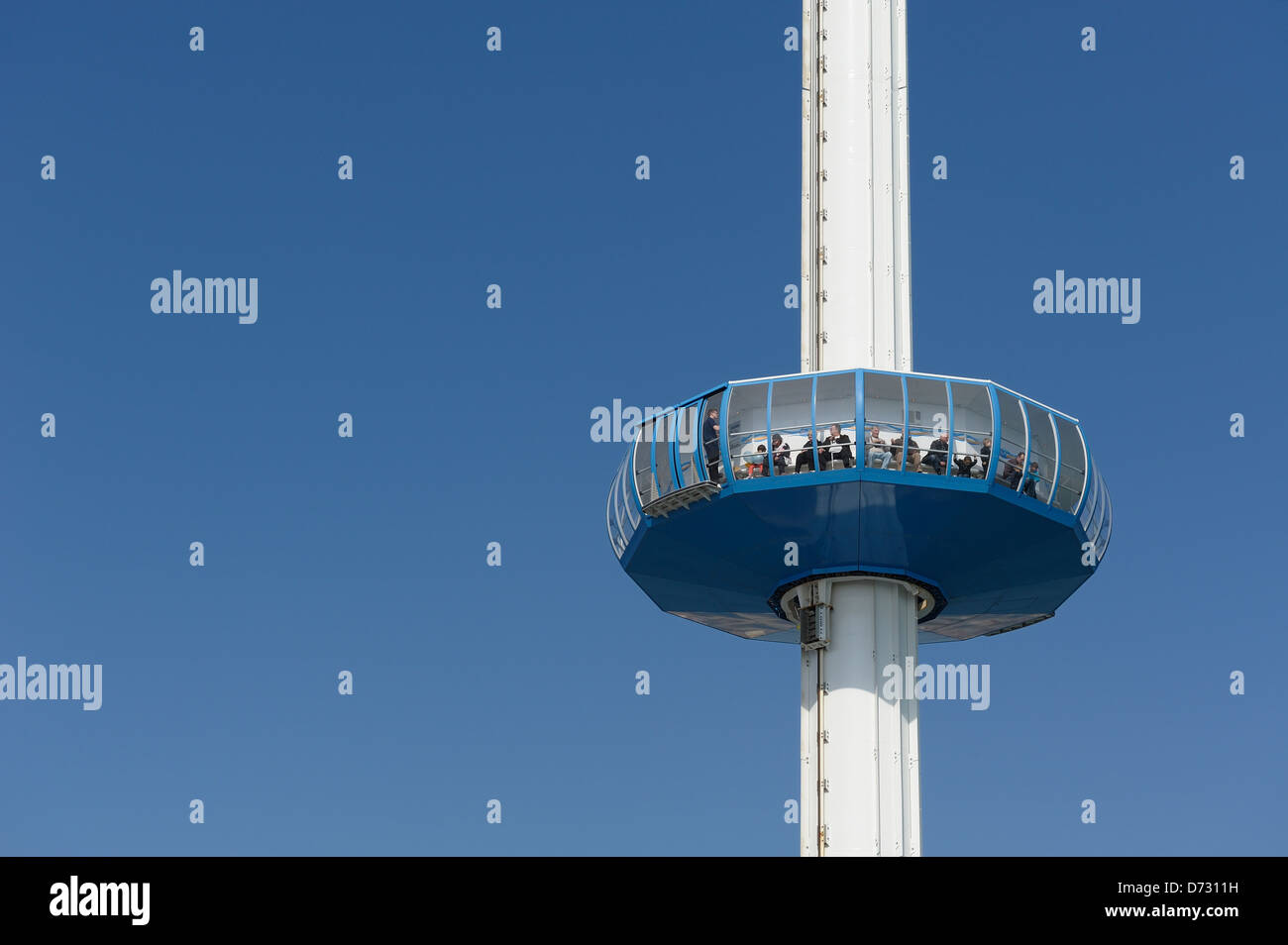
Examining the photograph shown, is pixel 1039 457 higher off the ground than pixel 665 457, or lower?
lower

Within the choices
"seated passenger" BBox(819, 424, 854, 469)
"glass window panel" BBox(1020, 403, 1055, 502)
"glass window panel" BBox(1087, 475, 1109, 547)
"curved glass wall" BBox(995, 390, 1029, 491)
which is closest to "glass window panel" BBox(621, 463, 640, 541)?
"seated passenger" BBox(819, 424, 854, 469)

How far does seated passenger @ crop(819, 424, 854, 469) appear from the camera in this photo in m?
53.0

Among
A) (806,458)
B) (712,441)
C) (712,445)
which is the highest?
(712,441)

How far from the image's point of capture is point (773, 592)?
5969cm

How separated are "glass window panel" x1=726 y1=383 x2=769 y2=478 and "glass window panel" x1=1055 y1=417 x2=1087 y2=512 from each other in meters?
8.58

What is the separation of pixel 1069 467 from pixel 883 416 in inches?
239

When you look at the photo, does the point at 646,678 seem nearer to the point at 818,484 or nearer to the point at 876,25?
the point at 818,484

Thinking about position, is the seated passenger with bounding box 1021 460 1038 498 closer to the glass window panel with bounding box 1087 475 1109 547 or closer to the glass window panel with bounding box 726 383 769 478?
the glass window panel with bounding box 1087 475 1109 547

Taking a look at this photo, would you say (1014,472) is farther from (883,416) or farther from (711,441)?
(711,441)

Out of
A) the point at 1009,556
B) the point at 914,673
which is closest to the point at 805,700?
the point at 914,673

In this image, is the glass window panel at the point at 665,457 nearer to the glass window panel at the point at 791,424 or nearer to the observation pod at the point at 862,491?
the observation pod at the point at 862,491

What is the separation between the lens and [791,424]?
5369cm

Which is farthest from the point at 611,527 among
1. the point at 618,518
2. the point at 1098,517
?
the point at 1098,517
